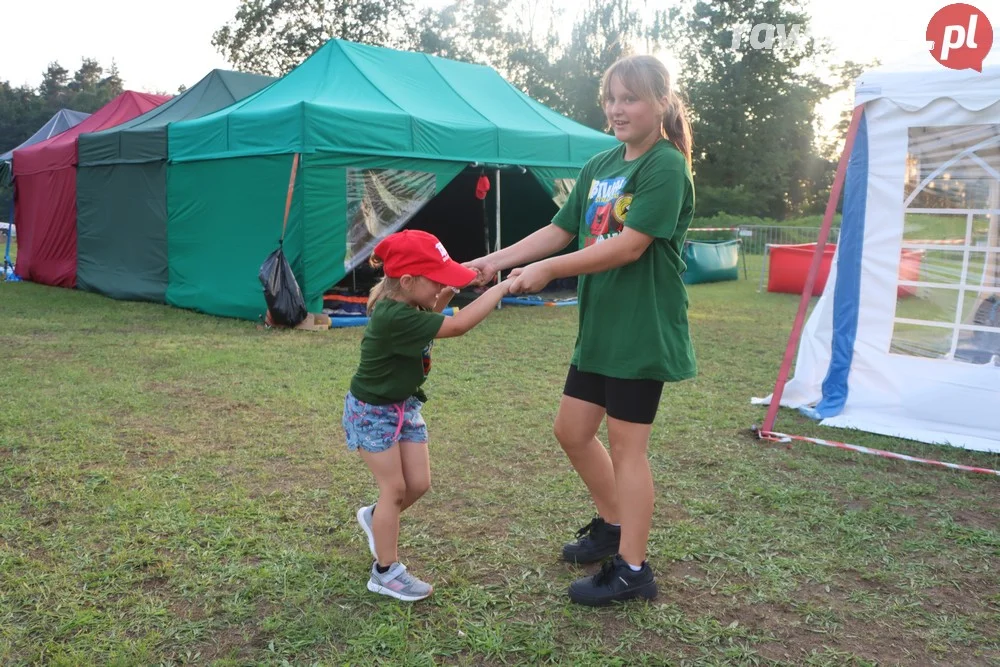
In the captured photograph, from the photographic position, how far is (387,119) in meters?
9.48

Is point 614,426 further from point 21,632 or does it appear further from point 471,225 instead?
point 471,225

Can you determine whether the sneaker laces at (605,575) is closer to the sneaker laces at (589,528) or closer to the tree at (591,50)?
the sneaker laces at (589,528)

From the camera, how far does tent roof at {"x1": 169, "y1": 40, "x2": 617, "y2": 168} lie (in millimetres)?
9086

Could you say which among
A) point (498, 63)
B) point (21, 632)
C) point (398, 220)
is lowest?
point (21, 632)

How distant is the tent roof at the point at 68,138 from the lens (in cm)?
1329

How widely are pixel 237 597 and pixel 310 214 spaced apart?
6685mm

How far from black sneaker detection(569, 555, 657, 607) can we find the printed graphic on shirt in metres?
1.09

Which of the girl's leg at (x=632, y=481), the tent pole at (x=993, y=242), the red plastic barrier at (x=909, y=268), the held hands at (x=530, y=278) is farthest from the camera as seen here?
the red plastic barrier at (x=909, y=268)

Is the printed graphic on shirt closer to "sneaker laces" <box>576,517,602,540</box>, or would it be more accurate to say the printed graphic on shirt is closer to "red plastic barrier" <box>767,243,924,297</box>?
"sneaker laces" <box>576,517,602,540</box>

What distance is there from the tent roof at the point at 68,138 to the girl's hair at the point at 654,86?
41.9ft

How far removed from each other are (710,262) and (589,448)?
533 inches

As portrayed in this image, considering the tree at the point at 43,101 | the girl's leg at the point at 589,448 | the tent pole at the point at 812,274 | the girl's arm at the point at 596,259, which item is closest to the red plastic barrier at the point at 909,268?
the tent pole at the point at 812,274

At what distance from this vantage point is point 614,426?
8.84 ft

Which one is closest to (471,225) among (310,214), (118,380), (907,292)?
(310,214)
